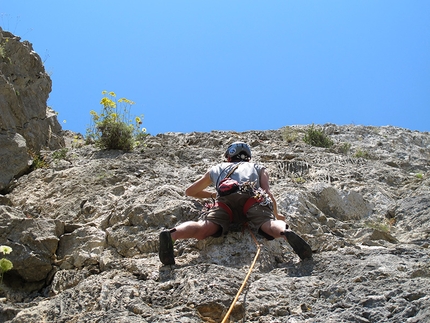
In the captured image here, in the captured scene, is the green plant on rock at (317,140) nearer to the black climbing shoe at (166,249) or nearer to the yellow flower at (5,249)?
the black climbing shoe at (166,249)

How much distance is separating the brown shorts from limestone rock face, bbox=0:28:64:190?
13.7ft

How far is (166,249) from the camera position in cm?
487

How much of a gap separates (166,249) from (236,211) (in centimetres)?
99

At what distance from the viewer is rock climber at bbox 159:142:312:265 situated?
4879mm

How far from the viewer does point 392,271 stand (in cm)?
429

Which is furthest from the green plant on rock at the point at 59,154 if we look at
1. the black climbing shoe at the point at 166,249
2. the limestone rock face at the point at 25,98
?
the black climbing shoe at the point at 166,249

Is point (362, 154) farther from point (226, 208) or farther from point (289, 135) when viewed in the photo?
point (226, 208)

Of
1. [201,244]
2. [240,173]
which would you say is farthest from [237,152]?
[201,244]

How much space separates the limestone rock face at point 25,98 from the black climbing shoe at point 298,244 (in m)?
5.05

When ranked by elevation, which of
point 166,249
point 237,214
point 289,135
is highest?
point 289,135

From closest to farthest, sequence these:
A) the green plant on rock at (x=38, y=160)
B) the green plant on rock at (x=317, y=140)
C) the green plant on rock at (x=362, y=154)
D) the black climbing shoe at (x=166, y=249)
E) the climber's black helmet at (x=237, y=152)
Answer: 1. the black climbing shoe at (x=166, y=249)
2. the climber's black helmet at (x=237, y=152)
3. the green plant on rock at (x=38, y=160)
4. the green plant on rock at (x=362, y=154)
5. the green plant on rock at (x=317, y=140)

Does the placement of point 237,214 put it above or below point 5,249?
above

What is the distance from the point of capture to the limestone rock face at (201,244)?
410 centimetres

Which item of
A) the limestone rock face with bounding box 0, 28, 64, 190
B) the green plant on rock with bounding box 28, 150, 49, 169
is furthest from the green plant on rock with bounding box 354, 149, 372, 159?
the limestone rock face with bounding box 0, 28, 64, 190
